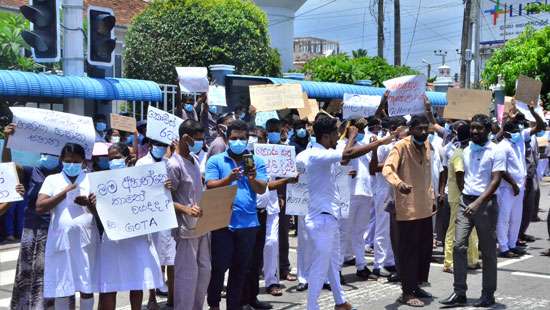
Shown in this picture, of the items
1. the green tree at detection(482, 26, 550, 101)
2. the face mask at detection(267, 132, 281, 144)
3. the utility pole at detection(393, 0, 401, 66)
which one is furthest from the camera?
the utility pole at detection(393, 0, 401, 66)

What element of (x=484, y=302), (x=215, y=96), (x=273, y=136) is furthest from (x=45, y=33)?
(x=484, y=302)

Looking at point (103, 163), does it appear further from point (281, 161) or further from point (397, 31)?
point (397, 31)

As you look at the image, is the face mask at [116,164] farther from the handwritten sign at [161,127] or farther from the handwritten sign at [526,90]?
the handwritten sign at [526,90]

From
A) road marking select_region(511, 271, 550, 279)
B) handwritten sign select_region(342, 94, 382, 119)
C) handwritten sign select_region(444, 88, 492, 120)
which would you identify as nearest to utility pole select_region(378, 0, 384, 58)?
handwritten sign select_region(444, 88, 492, 120)

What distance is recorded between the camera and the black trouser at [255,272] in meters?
7.32

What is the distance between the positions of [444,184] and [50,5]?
628 cm

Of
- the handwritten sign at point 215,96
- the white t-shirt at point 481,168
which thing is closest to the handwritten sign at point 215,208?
the white t-shirt at point 481,168

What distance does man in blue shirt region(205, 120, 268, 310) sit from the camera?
6.62m

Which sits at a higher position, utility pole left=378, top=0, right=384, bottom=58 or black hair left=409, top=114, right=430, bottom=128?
utility pole left=378, top=0, right=384, bottom=58

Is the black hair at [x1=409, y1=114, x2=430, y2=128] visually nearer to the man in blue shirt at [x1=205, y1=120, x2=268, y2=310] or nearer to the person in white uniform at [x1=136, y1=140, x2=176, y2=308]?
the man in blue shirt at [x1=205, y1=120, x2=268, y2=310]

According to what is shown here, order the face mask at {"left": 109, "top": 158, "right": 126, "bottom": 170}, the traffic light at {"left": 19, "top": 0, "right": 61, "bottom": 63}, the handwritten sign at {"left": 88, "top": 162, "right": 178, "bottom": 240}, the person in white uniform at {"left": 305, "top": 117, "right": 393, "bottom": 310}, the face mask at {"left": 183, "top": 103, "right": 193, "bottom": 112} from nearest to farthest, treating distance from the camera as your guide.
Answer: the handwritten sign at {"left": 88, "top": 162, "right": 178, "bottom": 240} → the person in white uniform at {"left": 305, "top": 117, "right": 393, "bottom": 310} → the face mask at {"left": 109, "top": 158, "right": 126, "bottom": 170} → the face mask at {"left": 183, "top": 103, "right": 193, "bottom": 112} → the traffic light at {"left": 19, "top": 0, "right": 61, "bottom": 63}

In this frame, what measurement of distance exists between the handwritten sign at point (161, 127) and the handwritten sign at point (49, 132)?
1.04m

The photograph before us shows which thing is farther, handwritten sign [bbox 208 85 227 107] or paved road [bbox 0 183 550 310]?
handwritten sign [bbox 208 85 227 107]

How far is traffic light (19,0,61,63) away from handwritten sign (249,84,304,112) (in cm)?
315
